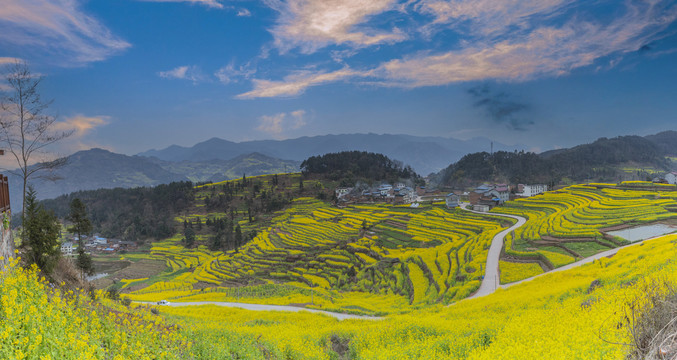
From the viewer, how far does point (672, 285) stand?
8188 millimetres

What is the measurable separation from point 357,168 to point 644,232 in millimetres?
129252

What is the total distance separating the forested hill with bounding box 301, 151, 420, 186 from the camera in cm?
15412

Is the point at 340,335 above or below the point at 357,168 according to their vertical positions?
below

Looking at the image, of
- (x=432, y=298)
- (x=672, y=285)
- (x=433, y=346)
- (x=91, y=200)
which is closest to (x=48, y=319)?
(x=433, y=346)

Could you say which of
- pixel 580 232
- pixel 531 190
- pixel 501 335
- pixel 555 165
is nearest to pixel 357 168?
pixel 531 190

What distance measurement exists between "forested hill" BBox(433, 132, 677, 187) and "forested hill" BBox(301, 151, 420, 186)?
26.1m

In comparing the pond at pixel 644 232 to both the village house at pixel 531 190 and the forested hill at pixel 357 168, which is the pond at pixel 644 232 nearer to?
the village house at pixel 531 190

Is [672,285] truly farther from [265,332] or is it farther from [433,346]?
[265,332]

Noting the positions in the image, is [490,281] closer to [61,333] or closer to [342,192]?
[61,333]

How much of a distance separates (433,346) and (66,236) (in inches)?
5827

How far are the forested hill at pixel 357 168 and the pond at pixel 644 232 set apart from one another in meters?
112

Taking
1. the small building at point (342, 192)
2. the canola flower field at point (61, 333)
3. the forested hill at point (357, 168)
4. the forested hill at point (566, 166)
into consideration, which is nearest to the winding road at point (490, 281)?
the canola flower field at point (61, 333)

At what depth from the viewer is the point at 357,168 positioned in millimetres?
160875

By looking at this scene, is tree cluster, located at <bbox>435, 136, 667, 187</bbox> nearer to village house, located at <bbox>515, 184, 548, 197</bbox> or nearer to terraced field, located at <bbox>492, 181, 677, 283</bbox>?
village house, located at <bbox>515, 184, 548, 197</bbox>
